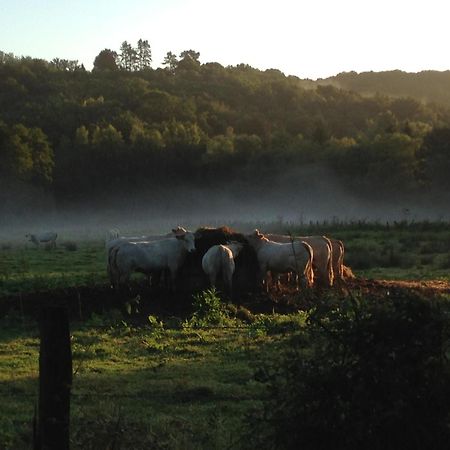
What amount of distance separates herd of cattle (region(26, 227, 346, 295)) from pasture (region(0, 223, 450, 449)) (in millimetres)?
668

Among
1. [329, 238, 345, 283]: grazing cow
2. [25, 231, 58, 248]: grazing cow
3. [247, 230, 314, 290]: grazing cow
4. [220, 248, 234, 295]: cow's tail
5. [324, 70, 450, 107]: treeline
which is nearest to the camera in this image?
[220, 248, 234, 295]: cow's tail

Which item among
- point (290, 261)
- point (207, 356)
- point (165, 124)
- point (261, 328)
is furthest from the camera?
point (165, 124)

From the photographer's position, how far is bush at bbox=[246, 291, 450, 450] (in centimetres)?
602

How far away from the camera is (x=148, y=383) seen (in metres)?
10.9

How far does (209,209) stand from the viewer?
7181cm

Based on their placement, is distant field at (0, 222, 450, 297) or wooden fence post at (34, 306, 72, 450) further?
distant field at (0, 222, 450, 297)

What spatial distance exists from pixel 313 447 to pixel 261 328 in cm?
865

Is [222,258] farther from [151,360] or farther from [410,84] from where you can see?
[410,84]

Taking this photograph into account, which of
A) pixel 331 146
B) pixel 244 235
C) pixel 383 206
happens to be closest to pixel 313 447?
pixel 244 235

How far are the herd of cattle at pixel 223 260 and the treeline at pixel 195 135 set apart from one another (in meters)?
43.0

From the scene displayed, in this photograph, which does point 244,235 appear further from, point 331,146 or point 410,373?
point 331,146

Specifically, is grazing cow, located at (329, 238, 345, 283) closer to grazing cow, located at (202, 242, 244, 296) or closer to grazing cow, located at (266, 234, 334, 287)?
grazing cow, located at (266, 234, 334, 287)

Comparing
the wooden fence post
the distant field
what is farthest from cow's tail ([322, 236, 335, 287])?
the wooden fence post

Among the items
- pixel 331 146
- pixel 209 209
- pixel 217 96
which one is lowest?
pixel 209 209
